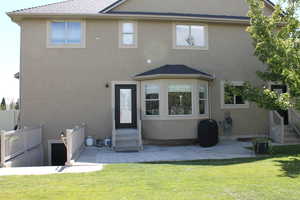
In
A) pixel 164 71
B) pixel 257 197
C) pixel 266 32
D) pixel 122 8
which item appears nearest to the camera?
pixel 257 197

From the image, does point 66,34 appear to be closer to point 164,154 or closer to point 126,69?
point 126,69

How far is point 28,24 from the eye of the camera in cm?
1291

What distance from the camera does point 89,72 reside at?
1314 cm

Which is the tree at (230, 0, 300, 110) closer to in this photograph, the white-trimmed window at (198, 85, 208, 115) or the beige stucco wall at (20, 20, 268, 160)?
the white-trimmed window at (198, 85, 208, 115)

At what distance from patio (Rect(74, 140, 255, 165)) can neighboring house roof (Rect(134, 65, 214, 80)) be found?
339 cm

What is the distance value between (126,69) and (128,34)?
6.06ft

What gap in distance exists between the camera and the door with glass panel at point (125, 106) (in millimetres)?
13261

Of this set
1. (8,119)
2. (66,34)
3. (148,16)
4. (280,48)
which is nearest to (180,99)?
(148,16)

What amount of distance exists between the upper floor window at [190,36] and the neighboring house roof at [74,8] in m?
3.39

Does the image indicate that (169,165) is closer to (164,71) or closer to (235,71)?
(164,71)

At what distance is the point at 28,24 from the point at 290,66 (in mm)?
11899

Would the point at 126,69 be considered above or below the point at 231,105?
above

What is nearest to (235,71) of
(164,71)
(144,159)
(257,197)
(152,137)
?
(164,71)

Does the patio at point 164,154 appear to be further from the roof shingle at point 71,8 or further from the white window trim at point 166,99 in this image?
Answer: the roof shingle at point 71,8
